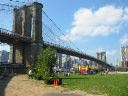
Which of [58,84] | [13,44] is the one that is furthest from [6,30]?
[58,84]

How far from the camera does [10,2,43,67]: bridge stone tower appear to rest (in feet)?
327

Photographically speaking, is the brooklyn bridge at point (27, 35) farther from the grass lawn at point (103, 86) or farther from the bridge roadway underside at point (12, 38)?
the grass lawn at point (103, 86)

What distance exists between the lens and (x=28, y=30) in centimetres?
10431

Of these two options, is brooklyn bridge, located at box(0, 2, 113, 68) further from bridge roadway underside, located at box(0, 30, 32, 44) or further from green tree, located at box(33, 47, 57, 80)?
green tree, located at box(33, 47, 57, 80)

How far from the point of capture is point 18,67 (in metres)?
97.1

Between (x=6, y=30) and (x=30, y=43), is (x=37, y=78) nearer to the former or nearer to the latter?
(x=6, y=30)

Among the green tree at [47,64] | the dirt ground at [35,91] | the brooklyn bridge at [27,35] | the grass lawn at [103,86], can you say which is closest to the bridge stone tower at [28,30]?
the brooklyn bridge at [27,35]

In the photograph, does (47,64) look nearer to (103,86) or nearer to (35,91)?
(103,86)

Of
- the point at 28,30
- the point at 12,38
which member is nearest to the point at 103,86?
the point at 12,38

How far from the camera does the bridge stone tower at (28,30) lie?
327 feet

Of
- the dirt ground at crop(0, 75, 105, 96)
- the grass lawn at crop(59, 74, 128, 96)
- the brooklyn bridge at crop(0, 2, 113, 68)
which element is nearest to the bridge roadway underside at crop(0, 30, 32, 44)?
the brooklyn bridge at crop(0, 2, 113, 68)

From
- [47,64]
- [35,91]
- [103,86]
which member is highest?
[47,64]

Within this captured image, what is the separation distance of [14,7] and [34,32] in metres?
13.4

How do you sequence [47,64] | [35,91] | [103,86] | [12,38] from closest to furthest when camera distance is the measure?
[35,91]
[103,86]
[47,64]
[12,38]
